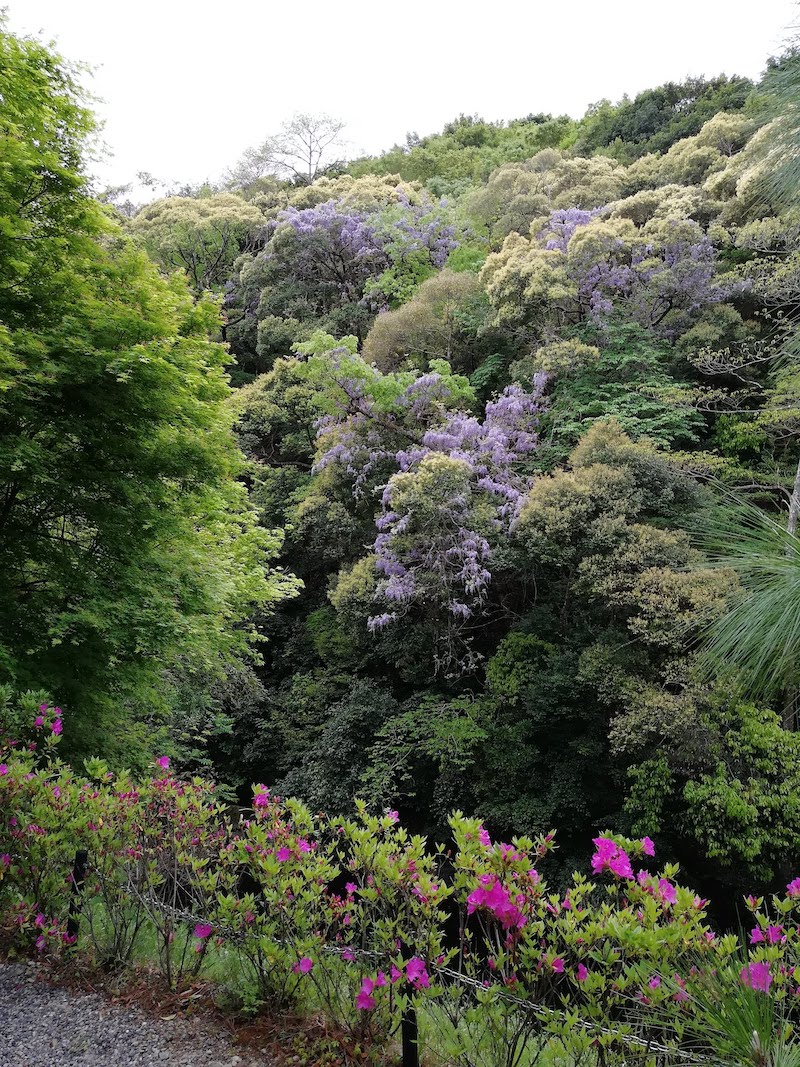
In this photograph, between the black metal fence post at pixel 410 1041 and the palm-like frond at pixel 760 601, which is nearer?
the black metal fence post at pixel 410 1041

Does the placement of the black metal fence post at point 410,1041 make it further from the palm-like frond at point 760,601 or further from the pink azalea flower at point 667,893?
the palm-like frond at point 760,601

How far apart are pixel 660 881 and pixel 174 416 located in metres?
4.33

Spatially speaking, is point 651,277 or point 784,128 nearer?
point 784,128

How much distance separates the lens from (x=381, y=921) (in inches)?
71.8

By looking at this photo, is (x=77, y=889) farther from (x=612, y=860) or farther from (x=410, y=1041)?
(x=612, y=860)

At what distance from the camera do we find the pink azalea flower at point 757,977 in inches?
43.8

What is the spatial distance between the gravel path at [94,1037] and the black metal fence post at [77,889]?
9.4 inches

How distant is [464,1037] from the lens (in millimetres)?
1924

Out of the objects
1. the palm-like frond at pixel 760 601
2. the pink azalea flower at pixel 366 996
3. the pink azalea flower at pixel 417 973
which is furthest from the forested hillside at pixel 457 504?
the pink azalea flower at pixel 366 996

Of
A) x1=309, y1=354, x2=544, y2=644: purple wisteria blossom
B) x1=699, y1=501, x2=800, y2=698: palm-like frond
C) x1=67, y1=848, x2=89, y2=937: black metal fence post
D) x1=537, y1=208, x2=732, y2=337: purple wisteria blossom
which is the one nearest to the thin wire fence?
x1=67, y1=848, x2=89, y2=937: black metal fence post

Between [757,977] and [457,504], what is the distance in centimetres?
767

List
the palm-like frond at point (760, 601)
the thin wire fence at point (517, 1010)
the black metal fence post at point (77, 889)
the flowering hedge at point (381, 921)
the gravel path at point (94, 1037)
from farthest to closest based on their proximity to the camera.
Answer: the black metal fence post at point (77, 889), the palm-like frond at point (760, 601), the gravel path at point (94, 1037), the flowering hedge at point (381, 921), the thin wire fence at point (517, 1010)

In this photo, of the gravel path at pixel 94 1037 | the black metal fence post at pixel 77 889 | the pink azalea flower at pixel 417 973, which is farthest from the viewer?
the black metal fence post at pixel 77 889

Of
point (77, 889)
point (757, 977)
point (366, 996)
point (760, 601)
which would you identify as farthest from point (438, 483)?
point (757, 977)
